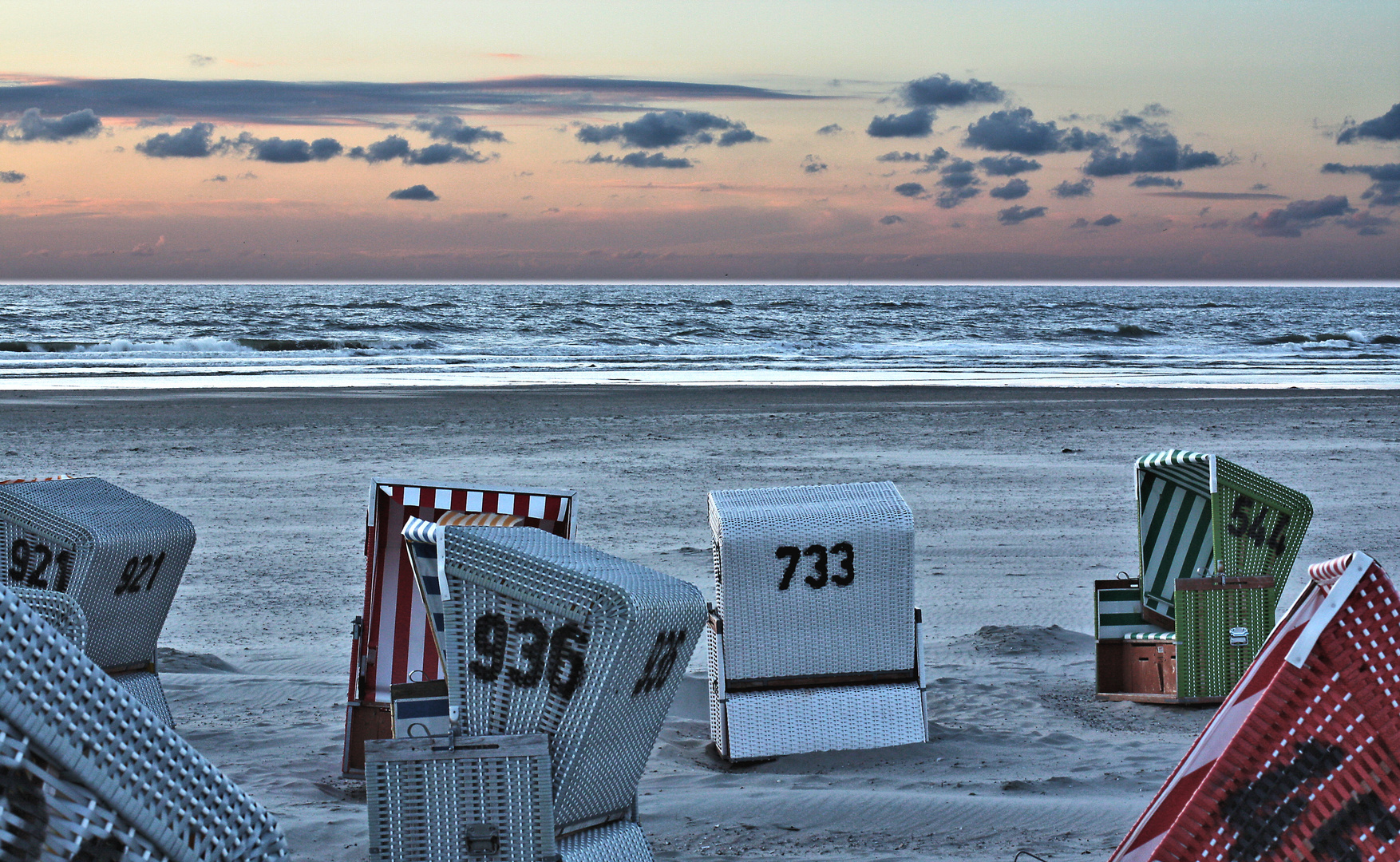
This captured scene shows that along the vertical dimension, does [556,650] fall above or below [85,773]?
below

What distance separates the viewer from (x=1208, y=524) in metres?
6.57

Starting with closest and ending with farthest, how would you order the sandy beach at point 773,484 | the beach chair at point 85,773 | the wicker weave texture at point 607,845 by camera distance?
the beach chair at point 85,773
the wicker weave texture at point 607,845
the sandy beach at point 773,484

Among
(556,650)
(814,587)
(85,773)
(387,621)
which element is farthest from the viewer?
(814,587)

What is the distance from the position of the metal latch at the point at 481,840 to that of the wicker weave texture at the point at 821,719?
2.28m

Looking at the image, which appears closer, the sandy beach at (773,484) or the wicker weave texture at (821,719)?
the sandy beach at (773,484)

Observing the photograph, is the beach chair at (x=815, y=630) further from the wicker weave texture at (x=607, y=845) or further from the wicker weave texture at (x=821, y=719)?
the wicker weave texture at (x=607, y=845)

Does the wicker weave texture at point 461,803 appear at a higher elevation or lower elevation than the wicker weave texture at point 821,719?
higher

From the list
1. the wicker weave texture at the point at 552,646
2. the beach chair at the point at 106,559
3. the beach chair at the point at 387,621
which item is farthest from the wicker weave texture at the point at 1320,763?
the beach chair at the point at 106,559

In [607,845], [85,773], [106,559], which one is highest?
[85,773]

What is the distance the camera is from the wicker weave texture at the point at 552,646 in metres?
3.38

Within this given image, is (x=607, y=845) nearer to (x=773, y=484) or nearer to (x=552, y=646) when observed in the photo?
(x=552, y=646)

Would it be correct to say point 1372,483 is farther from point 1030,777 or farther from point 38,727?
point 38,727

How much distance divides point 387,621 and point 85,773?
3623 millimetres

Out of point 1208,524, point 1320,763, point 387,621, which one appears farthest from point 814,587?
point 1320,763
